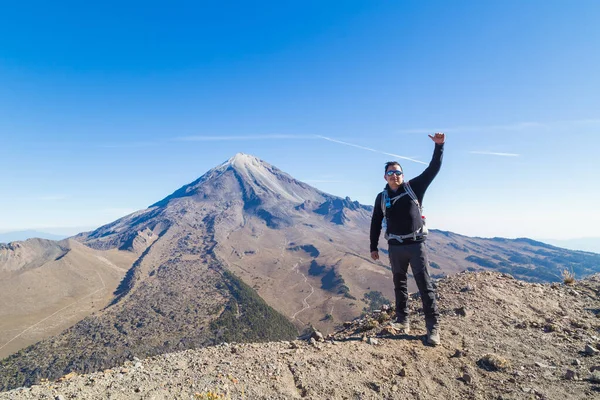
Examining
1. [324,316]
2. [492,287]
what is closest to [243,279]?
[324,316]

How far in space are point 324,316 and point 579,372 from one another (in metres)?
149

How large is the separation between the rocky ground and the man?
911 millimetres

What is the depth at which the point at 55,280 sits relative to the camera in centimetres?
16350

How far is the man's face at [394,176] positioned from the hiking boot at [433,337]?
9.84ft

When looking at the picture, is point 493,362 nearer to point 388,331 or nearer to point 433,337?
point 433,337

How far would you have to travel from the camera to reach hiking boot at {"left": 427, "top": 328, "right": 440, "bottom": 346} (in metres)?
6.37

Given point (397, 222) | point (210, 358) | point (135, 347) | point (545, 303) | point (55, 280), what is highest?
point (397, 222)

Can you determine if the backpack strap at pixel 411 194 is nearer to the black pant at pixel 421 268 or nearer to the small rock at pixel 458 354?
the black pant at pixel 421 268

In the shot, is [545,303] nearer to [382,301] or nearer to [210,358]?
[210,358]

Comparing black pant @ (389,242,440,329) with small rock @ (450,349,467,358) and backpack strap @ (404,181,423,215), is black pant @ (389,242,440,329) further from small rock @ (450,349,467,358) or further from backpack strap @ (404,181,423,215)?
backpack strap @ (404,181,423,215)

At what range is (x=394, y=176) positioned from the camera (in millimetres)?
6738

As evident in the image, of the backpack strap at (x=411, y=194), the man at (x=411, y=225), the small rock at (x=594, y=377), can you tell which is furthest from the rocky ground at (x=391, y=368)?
the backpack strap at (x=411, y=194)

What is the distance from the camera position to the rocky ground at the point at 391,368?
5.07 meters

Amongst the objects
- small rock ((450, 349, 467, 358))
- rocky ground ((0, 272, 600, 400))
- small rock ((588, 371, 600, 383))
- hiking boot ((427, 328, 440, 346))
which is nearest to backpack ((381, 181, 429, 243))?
hiking boot ((427, 328, 440, 346))
